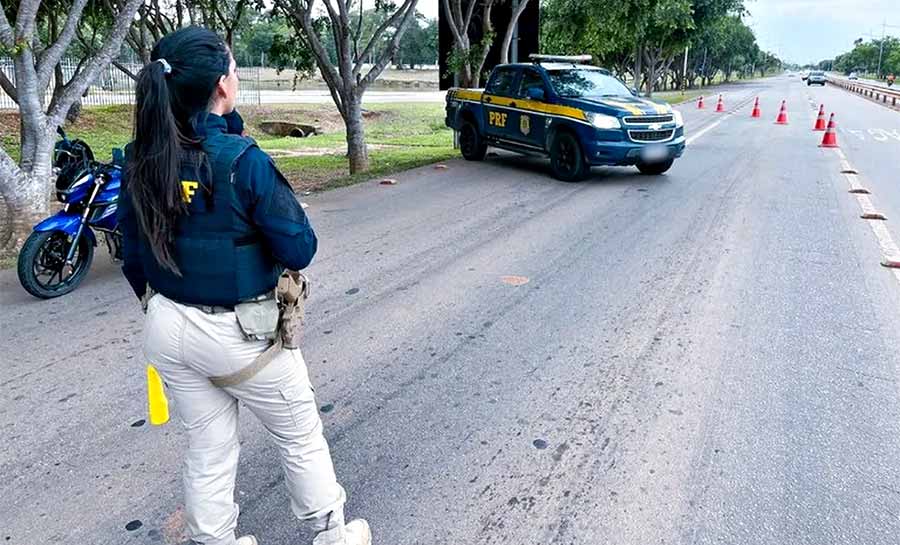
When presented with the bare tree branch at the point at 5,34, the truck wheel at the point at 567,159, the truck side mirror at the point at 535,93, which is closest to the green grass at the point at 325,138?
the truck side mirror at the point at 535,93

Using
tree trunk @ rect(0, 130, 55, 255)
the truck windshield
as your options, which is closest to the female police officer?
tree trunk @ rect(0, 130, 55, 255)

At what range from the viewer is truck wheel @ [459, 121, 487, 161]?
13.1 metres

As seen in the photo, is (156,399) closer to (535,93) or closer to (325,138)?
(535,93)

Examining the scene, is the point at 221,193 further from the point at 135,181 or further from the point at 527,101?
the point at 527,101

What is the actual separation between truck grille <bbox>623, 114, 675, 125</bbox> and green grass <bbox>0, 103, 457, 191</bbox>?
401 cm

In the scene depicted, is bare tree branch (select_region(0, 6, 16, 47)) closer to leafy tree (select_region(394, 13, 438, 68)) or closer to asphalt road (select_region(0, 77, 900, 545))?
asphalt road (select_region(0, 77, 900, 545))

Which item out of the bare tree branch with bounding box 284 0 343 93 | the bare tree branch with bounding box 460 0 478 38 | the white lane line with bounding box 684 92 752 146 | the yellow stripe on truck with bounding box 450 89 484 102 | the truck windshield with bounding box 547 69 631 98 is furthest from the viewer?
the white lane line with bounding box 684 92 752 146

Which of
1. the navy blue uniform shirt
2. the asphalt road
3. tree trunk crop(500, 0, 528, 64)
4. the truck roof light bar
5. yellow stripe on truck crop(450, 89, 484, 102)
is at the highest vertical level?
tree trunk crop(500, 0, 528, 64)

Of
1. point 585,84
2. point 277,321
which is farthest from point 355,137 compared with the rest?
point 277,321

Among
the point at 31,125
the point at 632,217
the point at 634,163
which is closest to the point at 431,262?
the point at 632,217

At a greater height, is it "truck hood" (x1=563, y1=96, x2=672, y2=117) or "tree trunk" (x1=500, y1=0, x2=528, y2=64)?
"tree trunk" (x1=500, y1=0, x2=528, y2=64)

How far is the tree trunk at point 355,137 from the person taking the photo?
12.1m

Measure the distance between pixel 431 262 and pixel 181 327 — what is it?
444cm

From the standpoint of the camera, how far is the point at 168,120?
1.95 metres
